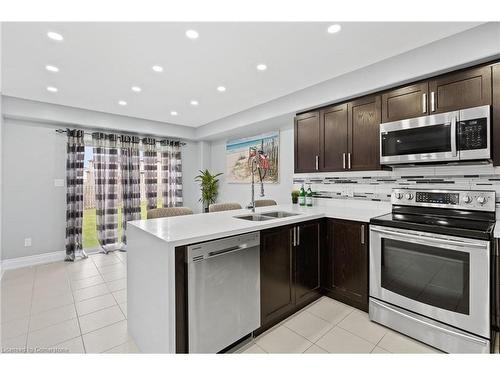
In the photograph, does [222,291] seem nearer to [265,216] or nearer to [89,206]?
Result: [265,216]

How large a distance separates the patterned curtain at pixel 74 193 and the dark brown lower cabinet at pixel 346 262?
4057mm

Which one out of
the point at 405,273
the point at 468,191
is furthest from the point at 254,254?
the point at 468,191

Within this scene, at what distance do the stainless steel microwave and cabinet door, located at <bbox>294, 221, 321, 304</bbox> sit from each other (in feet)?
3.43

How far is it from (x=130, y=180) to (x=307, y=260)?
390cm

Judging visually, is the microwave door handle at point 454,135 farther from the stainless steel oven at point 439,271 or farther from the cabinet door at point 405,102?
the stainless steel oven at point 439,271

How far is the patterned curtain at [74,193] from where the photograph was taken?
4113 mm

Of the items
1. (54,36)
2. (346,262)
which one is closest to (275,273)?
(346,262)

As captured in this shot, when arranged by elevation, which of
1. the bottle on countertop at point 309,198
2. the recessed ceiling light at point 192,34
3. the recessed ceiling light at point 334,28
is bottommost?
the bottle on countertop at point 309,198

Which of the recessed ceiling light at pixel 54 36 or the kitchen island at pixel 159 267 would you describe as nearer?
the kitchen island at pixel 159 267

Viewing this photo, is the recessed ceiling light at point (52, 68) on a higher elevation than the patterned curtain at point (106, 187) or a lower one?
higher

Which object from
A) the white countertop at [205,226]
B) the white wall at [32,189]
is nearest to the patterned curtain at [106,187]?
the white wall at [32,189]

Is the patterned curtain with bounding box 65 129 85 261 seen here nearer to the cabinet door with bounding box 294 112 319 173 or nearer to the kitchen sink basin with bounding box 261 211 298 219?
the kitchen sink basin with bounding box 261 211 298 219

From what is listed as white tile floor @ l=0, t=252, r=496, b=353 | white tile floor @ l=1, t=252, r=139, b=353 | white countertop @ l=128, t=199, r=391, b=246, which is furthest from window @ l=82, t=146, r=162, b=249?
white countertop @ l=128, t=199, r=391, b=246
